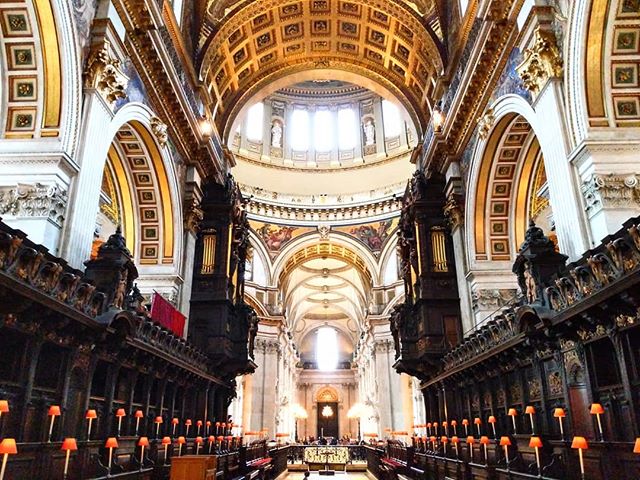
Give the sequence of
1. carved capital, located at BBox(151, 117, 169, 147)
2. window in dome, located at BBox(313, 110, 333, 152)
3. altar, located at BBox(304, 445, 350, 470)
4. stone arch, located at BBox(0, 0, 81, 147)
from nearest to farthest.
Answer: stone arch, located at BBox(0, 0, 81, 147) → carved capital, located at BBox(151, 117, 169, 147) → altar, located at BBox(304, 445, 350, 470) → window in dome, located at BBox(313, 110, 333, 152)

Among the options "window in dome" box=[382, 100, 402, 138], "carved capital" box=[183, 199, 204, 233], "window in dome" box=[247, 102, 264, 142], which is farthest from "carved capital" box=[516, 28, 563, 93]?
"window in dome" box=[247, 102, 264, 142]

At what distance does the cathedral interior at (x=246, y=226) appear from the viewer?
24.7ft

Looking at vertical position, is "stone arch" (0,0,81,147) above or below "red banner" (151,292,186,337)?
above

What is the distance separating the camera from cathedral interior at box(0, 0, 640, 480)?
7.54 m

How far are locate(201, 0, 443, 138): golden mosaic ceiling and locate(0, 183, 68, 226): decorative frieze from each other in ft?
33.0

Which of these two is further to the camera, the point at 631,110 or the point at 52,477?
the point at 631,110

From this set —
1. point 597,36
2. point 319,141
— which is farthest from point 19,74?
point 319,141

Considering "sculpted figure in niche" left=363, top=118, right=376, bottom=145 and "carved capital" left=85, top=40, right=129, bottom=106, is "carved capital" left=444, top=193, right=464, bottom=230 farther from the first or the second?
"sculpted figure in niche" left=363, top=118, right=376, bottom=145

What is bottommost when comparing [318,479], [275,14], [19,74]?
[318,479]

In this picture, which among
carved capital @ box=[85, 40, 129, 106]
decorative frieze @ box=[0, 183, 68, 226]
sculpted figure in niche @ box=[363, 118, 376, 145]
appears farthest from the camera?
sculpted figure in niche @ box=[363, 118, 376, 145]

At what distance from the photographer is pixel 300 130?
3712cm

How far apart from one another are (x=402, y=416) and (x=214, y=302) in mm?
19168

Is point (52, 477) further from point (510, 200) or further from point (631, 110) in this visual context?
point (510, 200)

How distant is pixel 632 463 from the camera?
651cm
